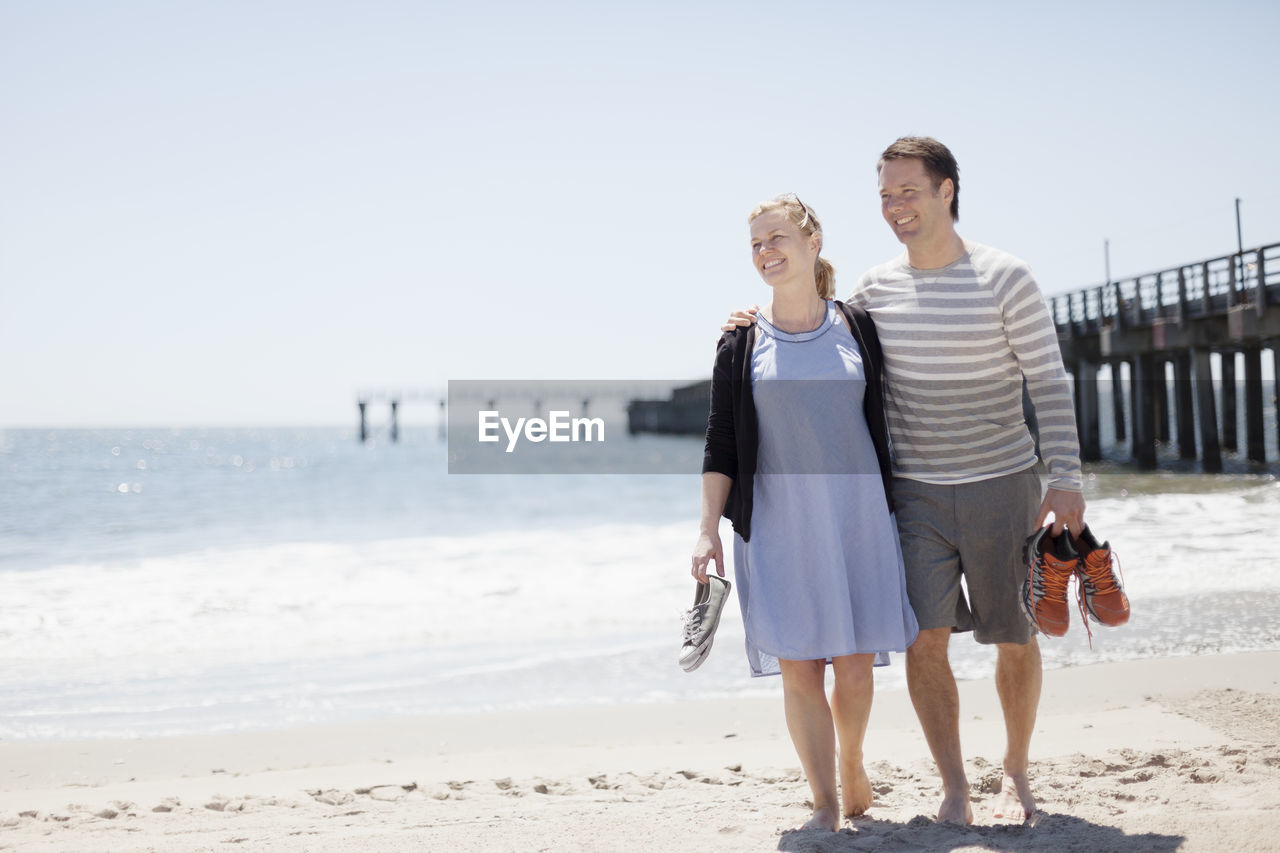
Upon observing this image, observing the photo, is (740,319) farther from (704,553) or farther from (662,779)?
(662,779)

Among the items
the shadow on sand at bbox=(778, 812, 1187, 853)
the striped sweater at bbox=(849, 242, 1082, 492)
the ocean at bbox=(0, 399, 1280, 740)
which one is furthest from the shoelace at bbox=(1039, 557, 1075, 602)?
the ocean at bbox=(0, 399, 1280, 740)

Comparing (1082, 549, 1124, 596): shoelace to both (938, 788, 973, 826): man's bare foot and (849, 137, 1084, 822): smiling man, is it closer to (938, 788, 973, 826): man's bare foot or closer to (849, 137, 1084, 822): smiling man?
(849, 137, 1084, 822): smiling man

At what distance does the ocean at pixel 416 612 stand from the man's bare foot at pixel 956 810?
2531 mm

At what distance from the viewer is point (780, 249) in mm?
2760

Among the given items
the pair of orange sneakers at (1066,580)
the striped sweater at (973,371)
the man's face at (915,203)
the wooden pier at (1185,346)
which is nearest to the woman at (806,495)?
the striped sweater at (973,371)

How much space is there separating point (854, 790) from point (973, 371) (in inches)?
49.3

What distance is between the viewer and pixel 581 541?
13609 millimetres

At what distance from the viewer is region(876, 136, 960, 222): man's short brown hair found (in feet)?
9.23

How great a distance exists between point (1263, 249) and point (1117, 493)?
4478 millimetres

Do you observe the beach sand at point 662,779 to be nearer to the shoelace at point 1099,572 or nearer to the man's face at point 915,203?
the shoelace at point 1099,572

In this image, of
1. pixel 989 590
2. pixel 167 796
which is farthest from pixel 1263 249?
pixel 167 796

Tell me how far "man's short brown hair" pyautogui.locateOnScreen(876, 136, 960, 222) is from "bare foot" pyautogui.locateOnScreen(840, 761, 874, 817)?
160cm

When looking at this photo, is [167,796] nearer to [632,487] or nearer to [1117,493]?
[1117,493]

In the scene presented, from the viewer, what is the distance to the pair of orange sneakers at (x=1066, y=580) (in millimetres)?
2611
